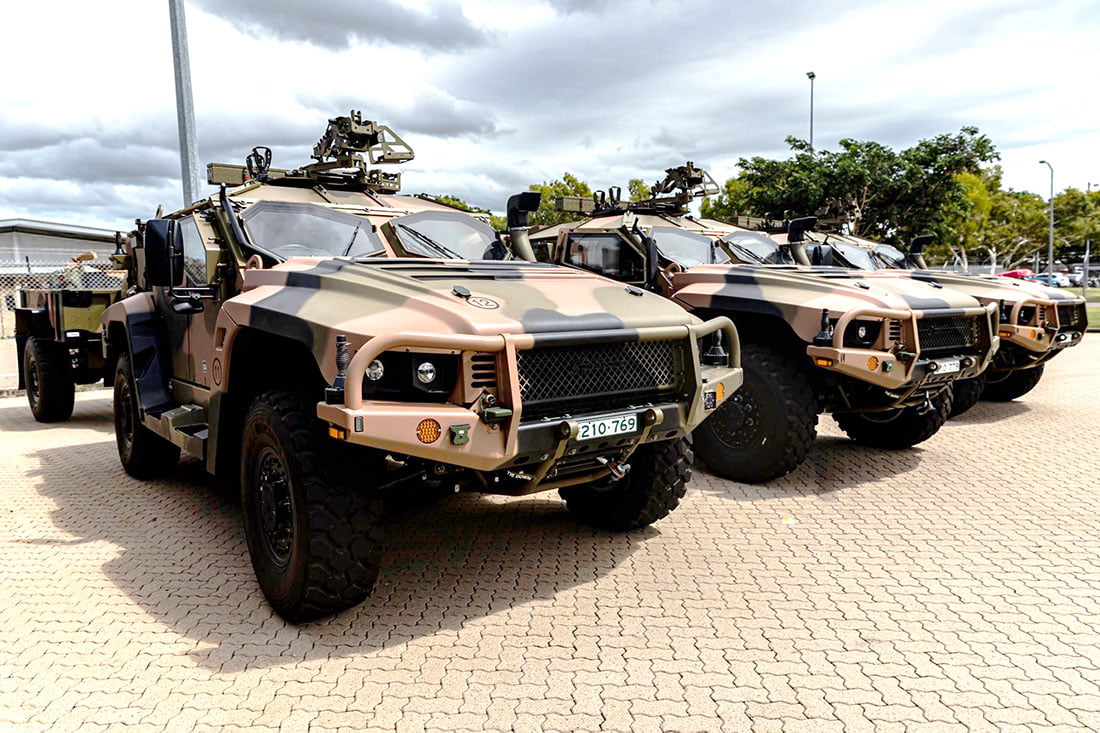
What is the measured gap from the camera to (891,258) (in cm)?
1037

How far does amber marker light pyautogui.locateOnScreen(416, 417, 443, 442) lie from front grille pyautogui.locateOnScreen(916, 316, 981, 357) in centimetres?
374

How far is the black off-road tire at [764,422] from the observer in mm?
5535

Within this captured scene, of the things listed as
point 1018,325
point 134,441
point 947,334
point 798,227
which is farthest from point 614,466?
point 1018,325

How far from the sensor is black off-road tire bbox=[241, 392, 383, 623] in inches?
129

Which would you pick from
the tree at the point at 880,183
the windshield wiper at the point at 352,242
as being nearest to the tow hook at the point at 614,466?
the windshield wiper at the point at 352,242

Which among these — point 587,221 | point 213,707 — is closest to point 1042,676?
point 213,707

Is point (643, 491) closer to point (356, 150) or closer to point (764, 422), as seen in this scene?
point (764, 422)

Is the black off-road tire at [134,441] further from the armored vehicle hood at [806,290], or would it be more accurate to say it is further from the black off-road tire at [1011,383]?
the black off-road tire at [1011,383]

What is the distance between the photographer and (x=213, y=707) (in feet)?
9.58

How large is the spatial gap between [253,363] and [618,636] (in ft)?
7.11

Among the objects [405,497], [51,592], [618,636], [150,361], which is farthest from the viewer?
[150,361]

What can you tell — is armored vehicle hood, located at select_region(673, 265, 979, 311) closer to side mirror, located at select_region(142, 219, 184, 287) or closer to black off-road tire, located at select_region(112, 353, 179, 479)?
side mirror, located at select_region(142, 219, 184, 287)

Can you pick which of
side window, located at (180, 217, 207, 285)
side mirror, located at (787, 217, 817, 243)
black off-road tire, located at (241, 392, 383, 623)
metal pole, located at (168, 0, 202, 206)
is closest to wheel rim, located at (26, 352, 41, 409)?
metal pole, located at (168, 0, 202, 206)

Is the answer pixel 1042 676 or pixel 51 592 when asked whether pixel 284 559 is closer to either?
pixel 51 592
